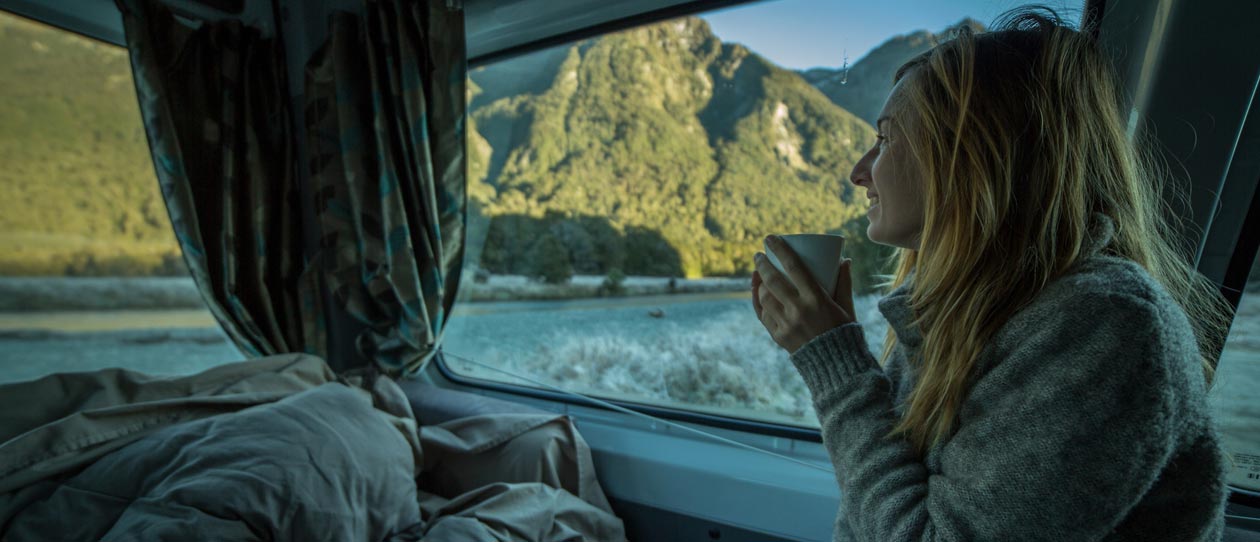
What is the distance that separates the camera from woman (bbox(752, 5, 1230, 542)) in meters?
0.49

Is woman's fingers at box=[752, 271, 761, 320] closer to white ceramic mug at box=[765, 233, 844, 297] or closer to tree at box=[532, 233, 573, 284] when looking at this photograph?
white ceramic mug at box=[765, 233, 844, 297]

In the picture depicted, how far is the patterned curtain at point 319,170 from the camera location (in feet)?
5.56

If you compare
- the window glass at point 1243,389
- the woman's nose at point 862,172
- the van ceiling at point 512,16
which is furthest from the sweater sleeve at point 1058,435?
the van ceiling at point 512,16

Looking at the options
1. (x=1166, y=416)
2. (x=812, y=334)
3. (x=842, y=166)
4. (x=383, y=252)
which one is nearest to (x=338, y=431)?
(x=383, y=252)

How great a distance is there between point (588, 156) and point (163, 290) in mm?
1483

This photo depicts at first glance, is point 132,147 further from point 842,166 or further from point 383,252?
point 842,166

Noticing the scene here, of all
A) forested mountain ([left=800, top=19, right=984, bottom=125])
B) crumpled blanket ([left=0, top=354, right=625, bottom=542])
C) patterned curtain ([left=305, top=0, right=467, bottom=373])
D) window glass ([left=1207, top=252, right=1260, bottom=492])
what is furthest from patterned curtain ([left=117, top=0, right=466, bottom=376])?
window glass ([left=1207, top=252, right=1260, bottom=492])

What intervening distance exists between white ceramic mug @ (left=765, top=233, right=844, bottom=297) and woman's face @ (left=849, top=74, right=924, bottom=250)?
6 centimetres

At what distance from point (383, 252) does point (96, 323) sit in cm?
83

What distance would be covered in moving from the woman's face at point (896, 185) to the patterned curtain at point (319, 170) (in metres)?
→ 1.44

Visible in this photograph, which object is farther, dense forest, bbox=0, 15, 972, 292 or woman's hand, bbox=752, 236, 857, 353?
dense forest, bbox=0, 15, 972, 292

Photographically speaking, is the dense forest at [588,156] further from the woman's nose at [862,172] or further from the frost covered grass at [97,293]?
the woman's nose at [862,172]

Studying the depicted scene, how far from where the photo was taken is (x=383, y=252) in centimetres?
183

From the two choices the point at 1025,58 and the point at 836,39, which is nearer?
the point at 1025,58
